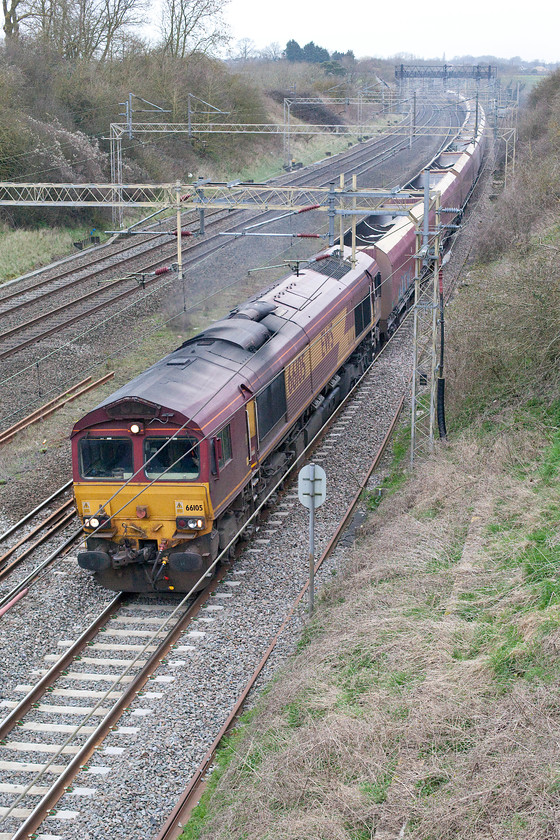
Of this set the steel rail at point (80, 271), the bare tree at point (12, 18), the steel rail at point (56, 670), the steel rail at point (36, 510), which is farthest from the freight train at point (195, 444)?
the bare tree at point (12, 18)

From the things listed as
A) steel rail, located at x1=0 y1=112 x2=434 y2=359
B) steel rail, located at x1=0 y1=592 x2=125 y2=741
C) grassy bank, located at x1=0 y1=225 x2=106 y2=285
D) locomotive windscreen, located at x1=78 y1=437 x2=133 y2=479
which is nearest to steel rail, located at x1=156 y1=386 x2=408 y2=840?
steel rail, located at x1=0 y1=592 x2=125 y2=741

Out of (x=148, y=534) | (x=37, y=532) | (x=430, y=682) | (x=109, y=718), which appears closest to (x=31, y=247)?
(x=37, y=532)

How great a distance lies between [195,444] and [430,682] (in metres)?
5.01

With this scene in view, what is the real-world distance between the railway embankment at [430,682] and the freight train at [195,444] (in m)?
2.03

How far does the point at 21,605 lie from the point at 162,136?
4238 cm

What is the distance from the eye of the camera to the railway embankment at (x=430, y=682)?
6.46 meters

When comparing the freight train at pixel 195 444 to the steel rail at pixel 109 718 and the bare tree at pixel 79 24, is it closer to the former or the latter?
the steel rail at pixel 109 718

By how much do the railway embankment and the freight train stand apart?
2028 millimetres

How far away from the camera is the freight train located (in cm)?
1187

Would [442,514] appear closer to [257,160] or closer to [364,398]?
[364,398]

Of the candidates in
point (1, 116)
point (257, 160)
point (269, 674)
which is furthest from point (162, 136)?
point (269, 674)

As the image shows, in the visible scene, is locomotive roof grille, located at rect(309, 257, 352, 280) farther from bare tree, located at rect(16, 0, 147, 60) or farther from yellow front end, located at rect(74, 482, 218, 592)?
bare tree, located at rect(16, 0, 147, 60)

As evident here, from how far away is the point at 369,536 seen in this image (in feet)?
45.1

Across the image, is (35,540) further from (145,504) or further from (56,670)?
(56,670)
